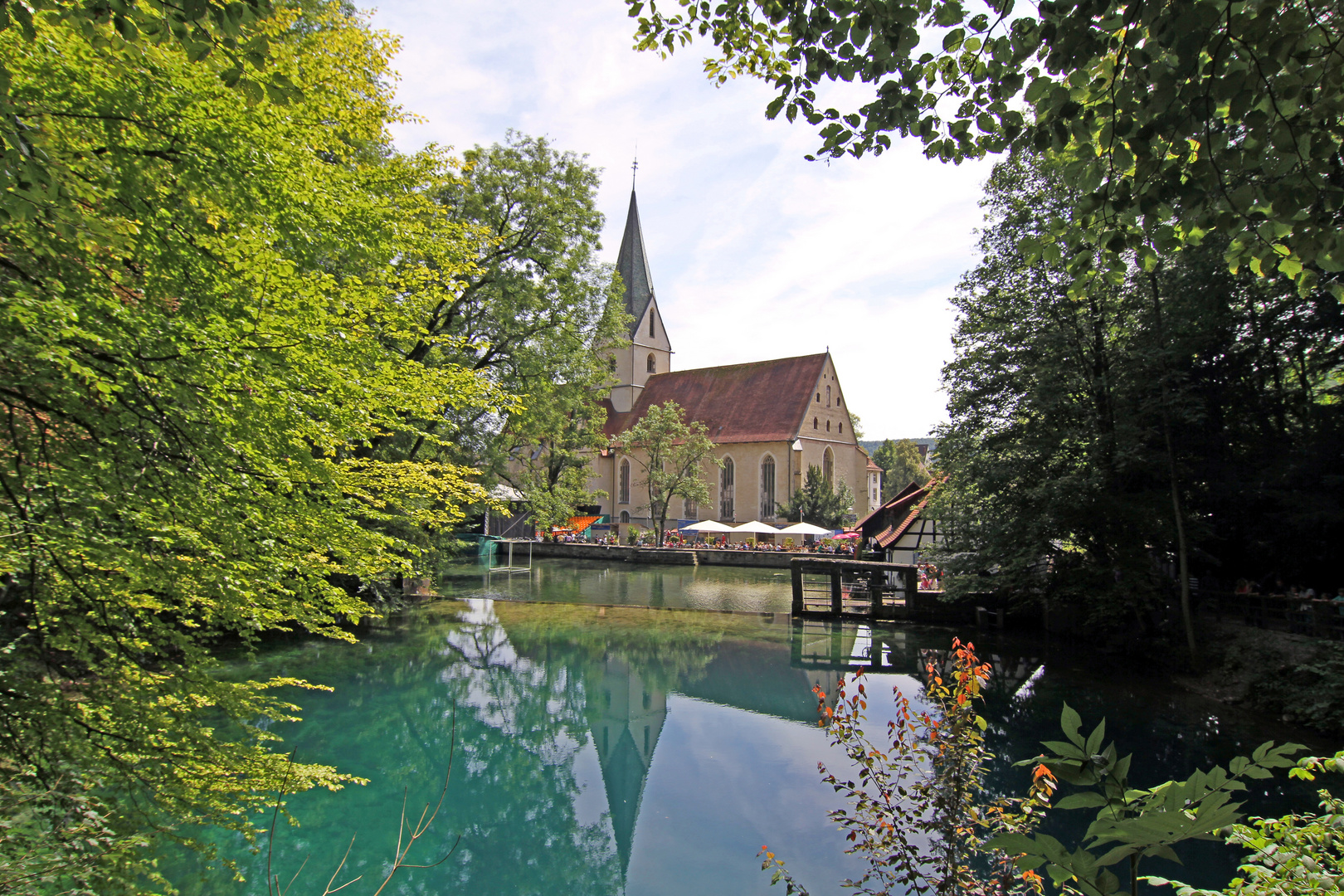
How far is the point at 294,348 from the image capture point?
433 centimetres

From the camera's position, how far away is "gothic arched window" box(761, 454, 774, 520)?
43000 millimetres

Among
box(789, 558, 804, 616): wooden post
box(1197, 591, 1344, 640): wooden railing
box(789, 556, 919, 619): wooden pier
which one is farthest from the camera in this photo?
box(789, 558, 804, 616): wooden post

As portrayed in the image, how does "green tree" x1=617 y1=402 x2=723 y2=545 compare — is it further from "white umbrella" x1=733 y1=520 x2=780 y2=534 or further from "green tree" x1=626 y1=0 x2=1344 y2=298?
"green tree" x1=626 y1=0 x2=1344 y2=298

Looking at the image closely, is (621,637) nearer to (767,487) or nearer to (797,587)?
(797,587)

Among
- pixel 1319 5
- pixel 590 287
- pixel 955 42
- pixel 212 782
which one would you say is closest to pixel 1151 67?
pixel 1319 5

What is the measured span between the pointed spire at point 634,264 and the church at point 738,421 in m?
0.06

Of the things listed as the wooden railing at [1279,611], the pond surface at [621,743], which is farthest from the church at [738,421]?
the wooden railing at [1279,611]

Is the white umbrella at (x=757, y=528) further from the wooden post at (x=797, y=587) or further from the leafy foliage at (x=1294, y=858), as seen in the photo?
the leafy foliage at (x=1294, y=858)

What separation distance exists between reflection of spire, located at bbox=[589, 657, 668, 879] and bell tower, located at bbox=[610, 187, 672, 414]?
115ft

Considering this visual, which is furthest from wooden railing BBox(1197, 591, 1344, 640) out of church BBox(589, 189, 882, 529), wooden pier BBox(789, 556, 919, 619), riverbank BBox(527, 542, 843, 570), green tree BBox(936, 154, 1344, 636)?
church BBox(589, 189, 882, 529)

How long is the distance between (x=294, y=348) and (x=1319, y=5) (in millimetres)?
4768

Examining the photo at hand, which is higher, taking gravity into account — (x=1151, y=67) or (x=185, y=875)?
(x=1151, y=67)

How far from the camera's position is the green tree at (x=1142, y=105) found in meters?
2.07

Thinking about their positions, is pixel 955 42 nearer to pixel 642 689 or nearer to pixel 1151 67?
pixel 1151 67
